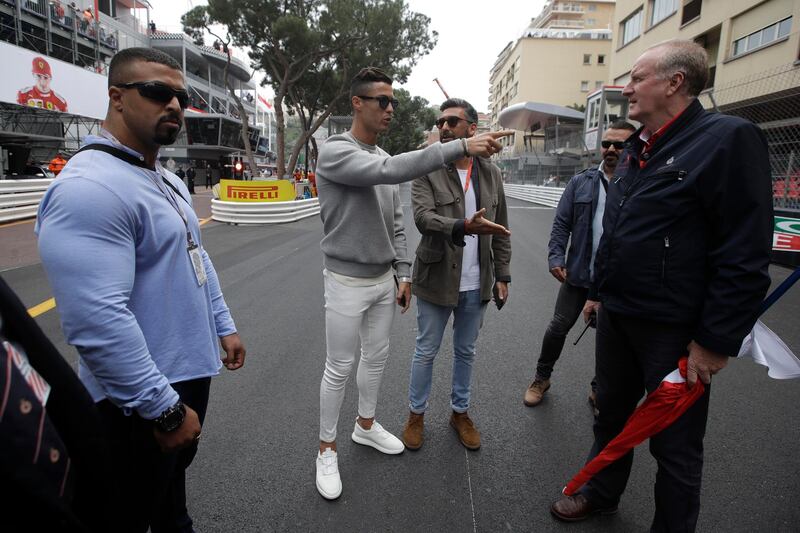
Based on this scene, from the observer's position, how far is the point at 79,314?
1.25 meters

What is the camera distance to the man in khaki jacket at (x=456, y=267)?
2.74 metres

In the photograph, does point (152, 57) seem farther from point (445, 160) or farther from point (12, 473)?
point (12, 473)

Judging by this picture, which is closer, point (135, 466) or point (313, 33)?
A: point (135, 466)

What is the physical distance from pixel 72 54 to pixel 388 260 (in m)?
40.4

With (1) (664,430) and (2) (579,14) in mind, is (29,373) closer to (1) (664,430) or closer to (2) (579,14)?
(1) (664,430)

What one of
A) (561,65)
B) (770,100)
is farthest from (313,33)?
(561,65)

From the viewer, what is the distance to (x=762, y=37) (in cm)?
1861

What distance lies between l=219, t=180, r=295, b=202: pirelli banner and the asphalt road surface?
403 inches

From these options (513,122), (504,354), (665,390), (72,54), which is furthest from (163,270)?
(513,122)

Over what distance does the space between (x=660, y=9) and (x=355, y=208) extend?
31128mm

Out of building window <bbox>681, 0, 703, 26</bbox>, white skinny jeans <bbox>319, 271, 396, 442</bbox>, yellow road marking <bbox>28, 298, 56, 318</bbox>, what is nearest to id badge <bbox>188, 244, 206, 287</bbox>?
white skinny jeans <bbox>319, 271, 396, 442</bbox>

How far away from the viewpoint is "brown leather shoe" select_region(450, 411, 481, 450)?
2.85 m

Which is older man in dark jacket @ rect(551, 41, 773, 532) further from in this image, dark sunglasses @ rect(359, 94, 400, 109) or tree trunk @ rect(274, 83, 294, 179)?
tree trunk @ rect(274, 83, 294, 179)

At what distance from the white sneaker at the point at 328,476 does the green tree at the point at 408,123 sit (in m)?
47.8
